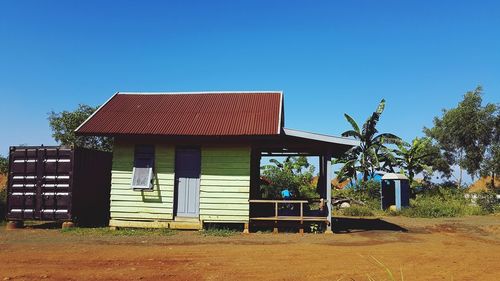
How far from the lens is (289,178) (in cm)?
2488

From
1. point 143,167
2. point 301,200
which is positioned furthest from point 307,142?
point 143,167

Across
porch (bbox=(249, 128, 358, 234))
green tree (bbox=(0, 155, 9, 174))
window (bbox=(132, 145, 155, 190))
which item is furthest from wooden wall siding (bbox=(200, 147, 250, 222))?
green tree (bbox=(0, 155, 9, 174))

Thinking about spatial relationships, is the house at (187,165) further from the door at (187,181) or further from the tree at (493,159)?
the tree at (493,159)

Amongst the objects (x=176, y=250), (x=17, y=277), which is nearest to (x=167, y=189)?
(x=176, y=250)

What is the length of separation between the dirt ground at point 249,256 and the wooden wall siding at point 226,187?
0.95 meters

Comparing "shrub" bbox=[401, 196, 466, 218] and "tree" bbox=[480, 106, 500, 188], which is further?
"tree" bbox=[480, 106, 500, 188]

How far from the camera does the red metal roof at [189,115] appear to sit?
1251cm

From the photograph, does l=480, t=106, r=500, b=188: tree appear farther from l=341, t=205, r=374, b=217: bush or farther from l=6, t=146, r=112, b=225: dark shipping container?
l=6, t=146, r=112, b=225: dark shipping container

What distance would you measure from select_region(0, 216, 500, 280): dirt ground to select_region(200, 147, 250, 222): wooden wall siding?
95cm

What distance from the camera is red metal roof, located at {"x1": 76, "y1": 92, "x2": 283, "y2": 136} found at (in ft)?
41.0

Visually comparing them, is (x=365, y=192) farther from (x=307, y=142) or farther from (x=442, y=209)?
(x=307, y=142)

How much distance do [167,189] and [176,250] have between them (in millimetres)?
3855

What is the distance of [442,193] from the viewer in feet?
83.7

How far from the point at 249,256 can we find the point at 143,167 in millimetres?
5666
